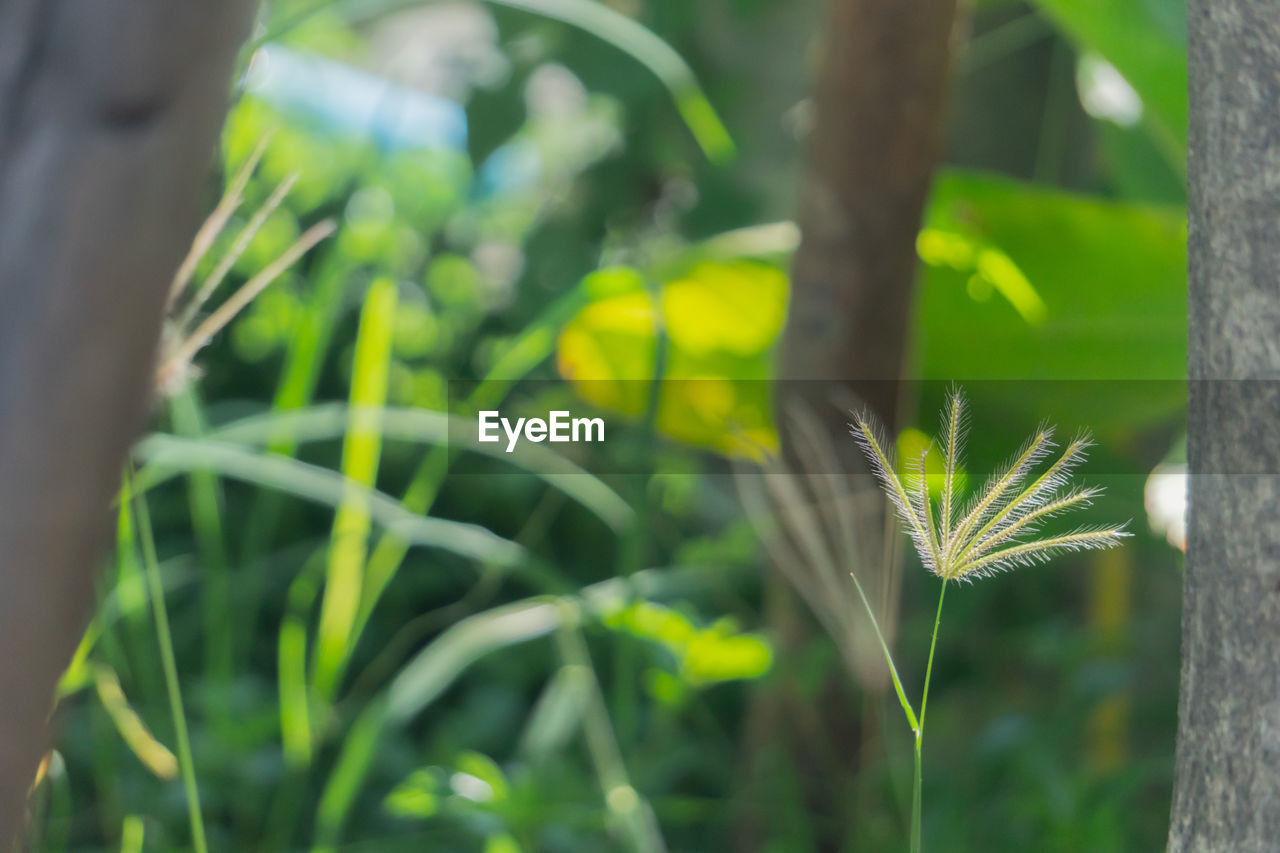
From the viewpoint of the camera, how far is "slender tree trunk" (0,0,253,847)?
0.23 metres

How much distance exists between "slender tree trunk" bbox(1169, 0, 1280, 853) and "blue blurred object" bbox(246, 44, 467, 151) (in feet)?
2.60

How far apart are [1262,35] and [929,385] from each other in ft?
1.96

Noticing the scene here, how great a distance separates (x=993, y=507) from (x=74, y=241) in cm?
21

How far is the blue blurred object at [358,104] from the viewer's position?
98cm

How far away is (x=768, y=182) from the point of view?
1215 mm

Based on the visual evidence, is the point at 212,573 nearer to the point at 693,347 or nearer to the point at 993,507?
the point at 693,347

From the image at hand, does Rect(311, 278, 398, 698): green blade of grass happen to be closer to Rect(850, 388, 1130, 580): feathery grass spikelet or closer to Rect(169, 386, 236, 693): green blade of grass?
Rect(169, 386, 236, 693): green blade of grass

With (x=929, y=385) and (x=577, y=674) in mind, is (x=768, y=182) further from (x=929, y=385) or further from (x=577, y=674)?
(x=577, y=674)

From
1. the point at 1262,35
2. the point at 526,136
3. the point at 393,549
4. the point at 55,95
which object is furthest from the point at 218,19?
the point at 526,136

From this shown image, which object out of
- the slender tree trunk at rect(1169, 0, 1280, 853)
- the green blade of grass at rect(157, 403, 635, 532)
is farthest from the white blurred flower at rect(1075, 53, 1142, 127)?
the slender tree trunk at rect(1169, 0, 1280, 853)

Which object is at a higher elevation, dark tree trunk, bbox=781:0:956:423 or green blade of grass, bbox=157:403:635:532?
dark tree trunk, bbox=781:0:956:423

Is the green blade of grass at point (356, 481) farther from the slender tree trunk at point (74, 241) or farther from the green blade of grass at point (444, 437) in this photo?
the slender tree trunk at point (74, 241)

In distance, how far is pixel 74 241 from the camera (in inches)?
9.1

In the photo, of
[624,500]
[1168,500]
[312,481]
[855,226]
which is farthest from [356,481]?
[1168,500]
